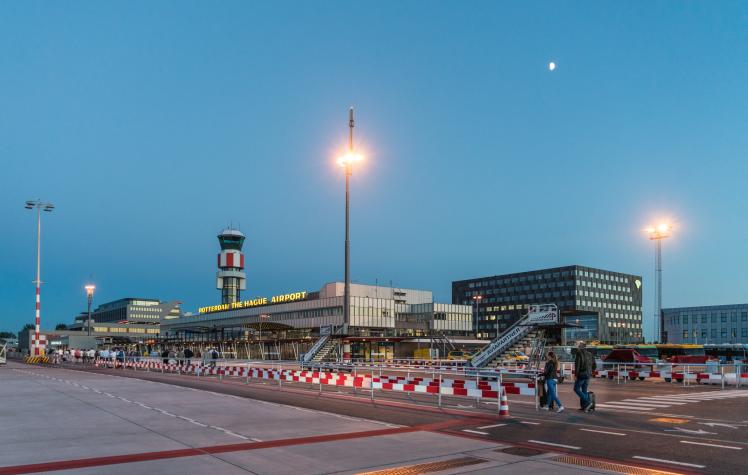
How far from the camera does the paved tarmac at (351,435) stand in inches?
414

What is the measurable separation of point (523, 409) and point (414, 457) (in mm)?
8792

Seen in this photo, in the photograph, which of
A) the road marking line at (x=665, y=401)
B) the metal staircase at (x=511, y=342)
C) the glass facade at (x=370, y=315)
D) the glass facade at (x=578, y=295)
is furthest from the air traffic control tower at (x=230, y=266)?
the road marking line at (x=665, y=401)

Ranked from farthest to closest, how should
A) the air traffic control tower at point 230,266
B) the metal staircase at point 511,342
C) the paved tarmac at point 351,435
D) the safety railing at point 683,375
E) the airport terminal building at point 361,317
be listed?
the air traffic control tower at point 230,266, the airport terminal building at point 361,317, the metal staircase at point 511,342, the safety railing at point 683,375, the paved tarmac at point 351,435

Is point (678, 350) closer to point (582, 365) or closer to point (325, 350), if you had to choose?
point (325, 350)

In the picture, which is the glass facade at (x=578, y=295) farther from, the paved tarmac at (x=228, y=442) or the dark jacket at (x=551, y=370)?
the paved tarmac at (x=228, y=442)

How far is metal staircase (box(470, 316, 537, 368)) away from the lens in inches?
1629

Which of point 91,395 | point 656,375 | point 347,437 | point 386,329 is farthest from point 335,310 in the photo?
point 347,437

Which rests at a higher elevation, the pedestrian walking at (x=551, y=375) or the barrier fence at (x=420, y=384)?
the pedestrian walking at (x=551, y=375)

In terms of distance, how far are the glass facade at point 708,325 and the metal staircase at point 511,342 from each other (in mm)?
108165

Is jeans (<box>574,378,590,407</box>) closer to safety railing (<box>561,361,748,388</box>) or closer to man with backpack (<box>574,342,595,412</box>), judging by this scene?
man with backpack (<box>574,342,595,412</box>)

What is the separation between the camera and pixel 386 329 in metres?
97.4

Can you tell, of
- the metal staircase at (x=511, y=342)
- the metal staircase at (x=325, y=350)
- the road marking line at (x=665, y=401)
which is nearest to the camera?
the road marking line at (x=665, y=401)

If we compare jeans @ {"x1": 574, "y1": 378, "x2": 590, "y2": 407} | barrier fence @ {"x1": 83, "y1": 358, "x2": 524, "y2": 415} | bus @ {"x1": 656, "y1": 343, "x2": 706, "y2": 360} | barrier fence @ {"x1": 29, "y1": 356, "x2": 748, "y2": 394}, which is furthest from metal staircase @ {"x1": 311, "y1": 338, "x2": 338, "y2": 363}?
bus @ {"x1": 656, "y1": 343, "x2": 706, "y2": 360}

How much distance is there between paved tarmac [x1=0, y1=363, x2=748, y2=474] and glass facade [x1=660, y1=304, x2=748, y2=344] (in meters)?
133
